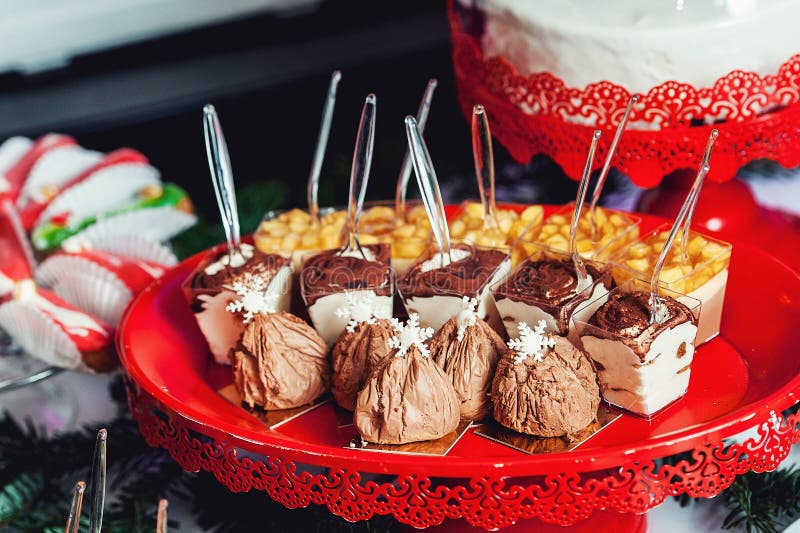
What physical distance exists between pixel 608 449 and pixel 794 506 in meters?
0.36

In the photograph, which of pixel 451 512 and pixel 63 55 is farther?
pixel 63 55

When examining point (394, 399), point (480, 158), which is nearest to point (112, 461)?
point (394, 399)

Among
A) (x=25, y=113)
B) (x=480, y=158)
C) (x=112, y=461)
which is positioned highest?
(x=480, y=158)

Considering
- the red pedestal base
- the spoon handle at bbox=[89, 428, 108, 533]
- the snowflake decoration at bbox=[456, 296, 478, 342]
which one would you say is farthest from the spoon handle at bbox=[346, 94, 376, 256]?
the red pedestal base

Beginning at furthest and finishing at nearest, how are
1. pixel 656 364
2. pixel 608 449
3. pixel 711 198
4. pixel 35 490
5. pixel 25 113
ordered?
1. pixel 25 113
2. pixel 711 198
3. pixel 35 490
4. pixel 656 364
5. pixel 608 449

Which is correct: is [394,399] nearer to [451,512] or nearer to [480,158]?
[451,512]

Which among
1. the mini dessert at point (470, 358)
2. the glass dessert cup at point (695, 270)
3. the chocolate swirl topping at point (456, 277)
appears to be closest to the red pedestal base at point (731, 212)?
the glass dessert cup at point (695, 270)

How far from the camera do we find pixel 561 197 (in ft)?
6.42

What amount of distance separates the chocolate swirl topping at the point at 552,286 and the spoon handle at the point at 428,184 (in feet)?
0.35

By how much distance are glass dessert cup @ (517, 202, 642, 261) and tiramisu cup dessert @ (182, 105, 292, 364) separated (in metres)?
0.33

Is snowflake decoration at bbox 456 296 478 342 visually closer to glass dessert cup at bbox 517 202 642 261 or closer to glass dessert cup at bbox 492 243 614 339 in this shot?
glass dessert cup at bbox 492 243 614 339

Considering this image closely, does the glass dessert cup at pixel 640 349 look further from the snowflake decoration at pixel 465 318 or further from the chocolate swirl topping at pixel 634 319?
the snowflake decoration at pixel 465 318

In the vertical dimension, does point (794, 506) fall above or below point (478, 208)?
below

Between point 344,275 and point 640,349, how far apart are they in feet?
1.28
